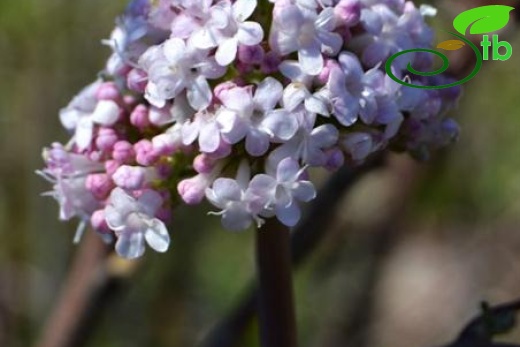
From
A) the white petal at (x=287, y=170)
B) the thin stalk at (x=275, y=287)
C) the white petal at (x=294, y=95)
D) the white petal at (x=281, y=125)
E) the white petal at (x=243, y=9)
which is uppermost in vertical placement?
the white petal at (x=243, y=9)

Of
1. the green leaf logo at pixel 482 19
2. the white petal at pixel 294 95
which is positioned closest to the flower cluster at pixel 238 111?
the white petal at pixel 294 95

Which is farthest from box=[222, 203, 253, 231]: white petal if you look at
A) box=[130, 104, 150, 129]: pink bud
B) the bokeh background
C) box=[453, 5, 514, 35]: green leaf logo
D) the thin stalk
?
the bokeh background

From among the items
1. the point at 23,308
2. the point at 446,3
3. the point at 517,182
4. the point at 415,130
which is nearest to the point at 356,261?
the point at 517,182

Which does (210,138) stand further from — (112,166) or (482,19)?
(482,19)

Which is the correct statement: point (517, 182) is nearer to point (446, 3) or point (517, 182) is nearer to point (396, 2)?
point (446, 3)

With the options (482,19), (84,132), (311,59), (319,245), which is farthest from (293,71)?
(319,245)

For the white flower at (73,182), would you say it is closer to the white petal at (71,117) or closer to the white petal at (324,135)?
the white petal at (71,117)
